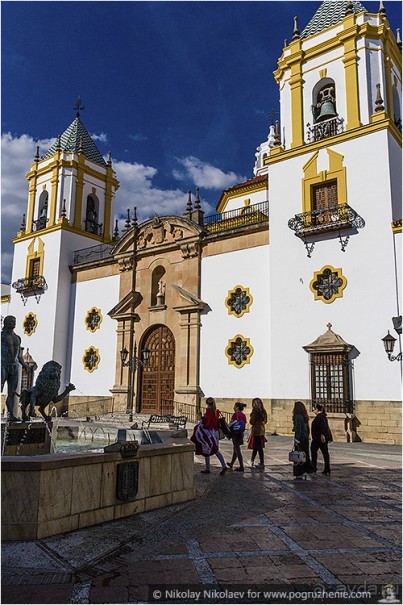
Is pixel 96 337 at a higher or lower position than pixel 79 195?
lower

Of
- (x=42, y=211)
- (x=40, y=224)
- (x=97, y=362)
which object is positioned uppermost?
(x=42, y=211)

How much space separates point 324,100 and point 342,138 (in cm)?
233

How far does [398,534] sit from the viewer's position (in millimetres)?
5461

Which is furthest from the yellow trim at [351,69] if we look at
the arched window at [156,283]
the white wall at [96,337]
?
the white wall at [96,337]

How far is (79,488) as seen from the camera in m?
5.07

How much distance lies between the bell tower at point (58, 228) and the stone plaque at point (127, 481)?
21.4 meters

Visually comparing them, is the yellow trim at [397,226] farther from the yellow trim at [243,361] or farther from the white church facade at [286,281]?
the yellow trim at [243,361]

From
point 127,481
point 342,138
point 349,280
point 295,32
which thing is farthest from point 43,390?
point 295,32

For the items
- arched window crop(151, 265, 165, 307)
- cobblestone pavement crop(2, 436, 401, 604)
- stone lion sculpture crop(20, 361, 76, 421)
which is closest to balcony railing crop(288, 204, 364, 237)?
arched window crop(151, 265, 165, 307)

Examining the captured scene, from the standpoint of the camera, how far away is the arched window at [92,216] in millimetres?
29422

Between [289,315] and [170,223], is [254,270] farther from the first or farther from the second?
[170,223]

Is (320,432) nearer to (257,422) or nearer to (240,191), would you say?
(257,422)

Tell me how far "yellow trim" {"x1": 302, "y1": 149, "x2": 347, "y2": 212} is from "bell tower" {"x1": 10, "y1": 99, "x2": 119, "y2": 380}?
14627 mm

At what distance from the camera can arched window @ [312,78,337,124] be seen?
61.2ft
